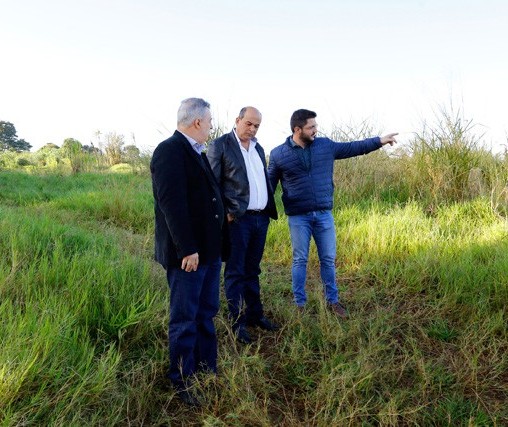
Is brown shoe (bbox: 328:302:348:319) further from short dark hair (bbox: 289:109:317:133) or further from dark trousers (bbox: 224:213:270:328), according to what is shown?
short dark hair (bbox: 289:109:317:133)

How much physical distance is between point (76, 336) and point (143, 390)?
547 mm

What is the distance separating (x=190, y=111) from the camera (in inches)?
103

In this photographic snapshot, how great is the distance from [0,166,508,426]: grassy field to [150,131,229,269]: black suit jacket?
579 millimetres

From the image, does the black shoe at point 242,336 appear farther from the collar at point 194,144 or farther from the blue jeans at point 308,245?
the collar at point 194,144

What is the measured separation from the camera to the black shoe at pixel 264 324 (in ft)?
12.4

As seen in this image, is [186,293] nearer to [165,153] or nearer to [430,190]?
[165,153]

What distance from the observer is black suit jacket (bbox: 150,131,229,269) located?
2.49 metres

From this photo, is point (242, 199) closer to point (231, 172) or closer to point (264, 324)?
point (231, 172)

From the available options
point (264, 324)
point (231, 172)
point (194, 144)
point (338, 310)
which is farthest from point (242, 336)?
point (194, 144)

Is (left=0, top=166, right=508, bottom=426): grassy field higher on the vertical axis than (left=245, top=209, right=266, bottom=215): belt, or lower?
lower

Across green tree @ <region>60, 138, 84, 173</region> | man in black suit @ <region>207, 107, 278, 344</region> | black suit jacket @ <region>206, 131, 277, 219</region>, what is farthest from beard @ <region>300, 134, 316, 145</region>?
green tree @ <region>60, 138, 84, 173</region>

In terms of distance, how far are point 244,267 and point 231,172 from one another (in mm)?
823

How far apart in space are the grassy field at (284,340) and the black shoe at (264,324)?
0.14 meters

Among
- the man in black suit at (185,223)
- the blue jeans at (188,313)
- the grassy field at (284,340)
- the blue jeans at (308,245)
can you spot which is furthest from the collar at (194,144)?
the blue jeans at (308,245)
